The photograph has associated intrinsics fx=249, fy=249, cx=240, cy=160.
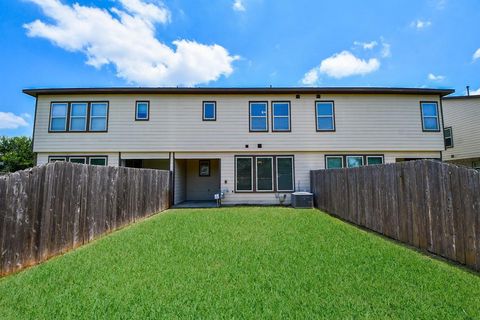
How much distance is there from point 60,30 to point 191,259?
10957 millimetres

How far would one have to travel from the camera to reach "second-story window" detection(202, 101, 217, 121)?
39.4 ft

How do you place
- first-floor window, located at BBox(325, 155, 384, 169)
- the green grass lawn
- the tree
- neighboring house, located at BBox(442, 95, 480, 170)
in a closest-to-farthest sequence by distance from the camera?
the green grass lawn
first-floor window, located at BBox(325, 155, 384, 169)
neighboring house, located at BBox(442, 95, 480, 170)
the tree

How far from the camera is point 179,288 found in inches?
125

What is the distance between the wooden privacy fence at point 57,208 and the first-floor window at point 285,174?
6.63m

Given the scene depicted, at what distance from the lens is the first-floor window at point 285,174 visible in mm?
11922

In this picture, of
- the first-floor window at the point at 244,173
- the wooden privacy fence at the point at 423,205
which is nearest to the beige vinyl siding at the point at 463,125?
the wooden privacy fence at the point at 423,205

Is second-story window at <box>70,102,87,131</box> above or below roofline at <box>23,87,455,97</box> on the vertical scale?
below

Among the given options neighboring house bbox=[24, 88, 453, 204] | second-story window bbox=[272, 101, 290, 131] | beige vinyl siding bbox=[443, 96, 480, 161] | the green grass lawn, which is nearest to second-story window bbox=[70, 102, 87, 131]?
neighboring house bbox=[24, 88, 453, 204]

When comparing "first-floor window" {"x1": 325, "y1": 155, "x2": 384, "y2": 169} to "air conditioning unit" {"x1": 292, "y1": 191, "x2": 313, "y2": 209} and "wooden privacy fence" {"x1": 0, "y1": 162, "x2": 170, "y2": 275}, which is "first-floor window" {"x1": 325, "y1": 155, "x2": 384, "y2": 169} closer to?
"air conditioning unit" {"x1": 292, "y1": 191, "x2": 313, "y2": 209}

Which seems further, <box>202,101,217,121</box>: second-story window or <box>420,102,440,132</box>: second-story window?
<box>420,102,440,132</box>: second-story window

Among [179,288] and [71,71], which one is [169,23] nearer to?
[71,71]

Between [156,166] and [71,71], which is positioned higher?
[71,71]

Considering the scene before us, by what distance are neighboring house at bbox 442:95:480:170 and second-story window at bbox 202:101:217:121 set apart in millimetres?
14768

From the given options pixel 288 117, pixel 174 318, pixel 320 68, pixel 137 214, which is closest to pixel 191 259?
pixel 174 318
